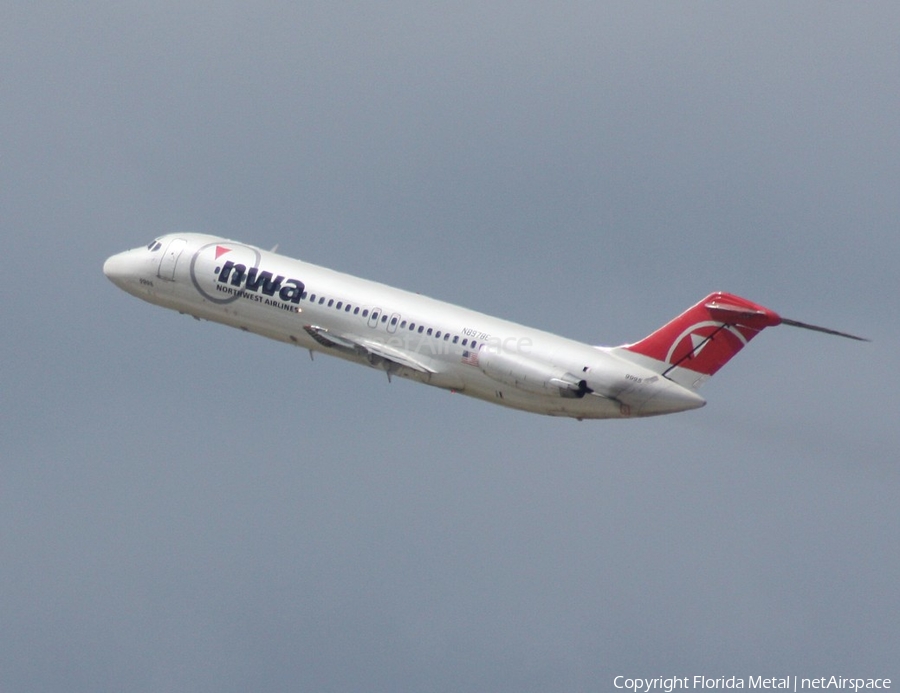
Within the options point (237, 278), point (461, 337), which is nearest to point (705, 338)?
point (461, 337)

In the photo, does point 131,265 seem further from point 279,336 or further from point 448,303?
point 448,303

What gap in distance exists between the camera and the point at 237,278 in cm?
10975

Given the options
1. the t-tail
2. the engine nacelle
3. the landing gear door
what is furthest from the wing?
the t-tail

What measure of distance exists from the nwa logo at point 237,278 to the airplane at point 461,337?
46 mm

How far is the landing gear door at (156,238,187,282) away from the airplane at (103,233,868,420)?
96mm

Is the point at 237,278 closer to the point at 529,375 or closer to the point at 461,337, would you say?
the point at 461,337

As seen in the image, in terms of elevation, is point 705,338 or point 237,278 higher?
point 237,278

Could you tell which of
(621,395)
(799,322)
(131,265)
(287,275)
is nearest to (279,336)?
(287,275)

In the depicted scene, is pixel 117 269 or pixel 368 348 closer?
pixel 368 348

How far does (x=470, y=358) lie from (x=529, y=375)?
124 inches

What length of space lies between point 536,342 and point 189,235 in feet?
65.5

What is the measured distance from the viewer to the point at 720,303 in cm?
10275

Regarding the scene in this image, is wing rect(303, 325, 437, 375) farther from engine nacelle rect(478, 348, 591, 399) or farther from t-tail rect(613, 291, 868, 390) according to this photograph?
t-tail rect(613, 291, 868, 390)

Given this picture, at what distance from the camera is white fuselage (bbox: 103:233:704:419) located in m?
102
